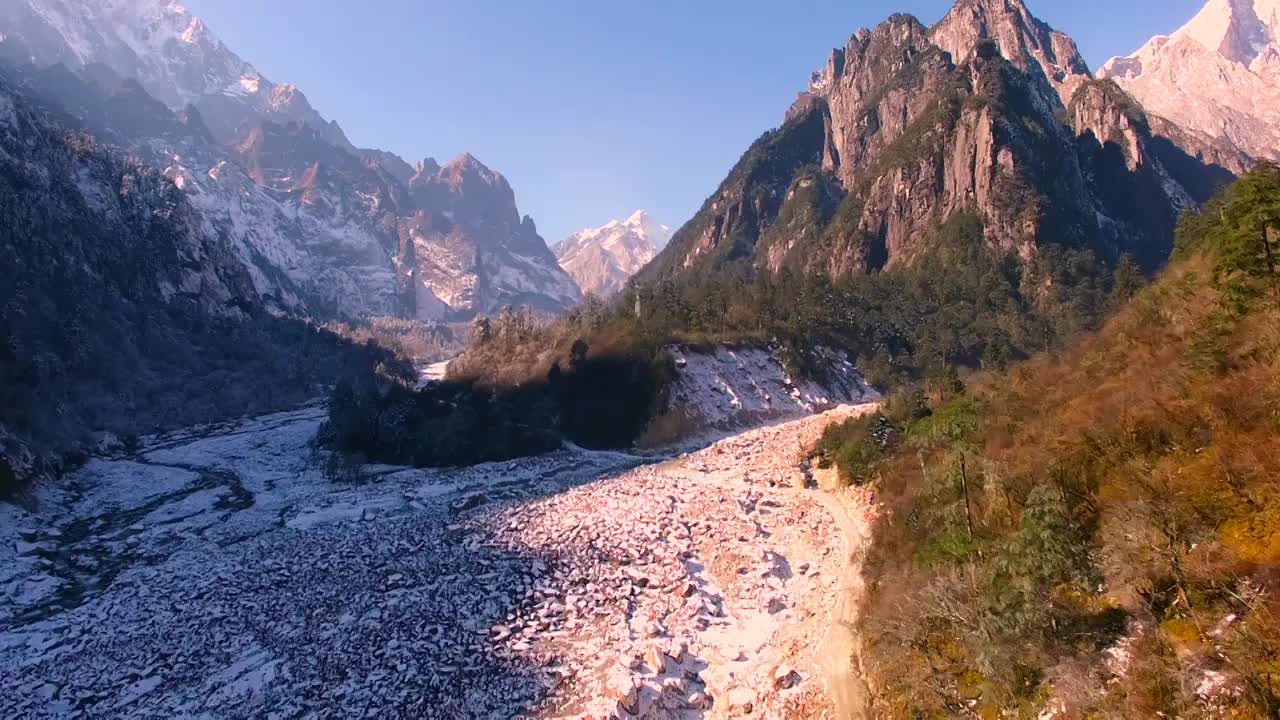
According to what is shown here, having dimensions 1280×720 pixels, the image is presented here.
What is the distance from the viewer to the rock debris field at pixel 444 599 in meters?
25.2

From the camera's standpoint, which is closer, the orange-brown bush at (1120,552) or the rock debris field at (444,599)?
the orange-brown bush at (1120,552)

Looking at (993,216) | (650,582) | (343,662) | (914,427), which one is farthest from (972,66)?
(343,662)

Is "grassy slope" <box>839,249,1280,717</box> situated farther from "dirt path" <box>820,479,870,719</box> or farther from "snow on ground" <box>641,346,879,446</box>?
"snow on ground" <box>641,346,879,446</box>

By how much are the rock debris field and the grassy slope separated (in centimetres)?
475

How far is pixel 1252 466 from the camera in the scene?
17.0 meters

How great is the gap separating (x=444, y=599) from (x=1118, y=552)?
2634cm

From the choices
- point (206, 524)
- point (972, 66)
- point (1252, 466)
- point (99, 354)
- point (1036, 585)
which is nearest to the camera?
point (1252, 466)

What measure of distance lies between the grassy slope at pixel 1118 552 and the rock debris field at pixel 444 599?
4.75 metres

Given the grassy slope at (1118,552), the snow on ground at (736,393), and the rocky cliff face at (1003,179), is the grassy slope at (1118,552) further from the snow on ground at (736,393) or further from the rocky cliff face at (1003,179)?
the rocky cliff face at (1003,179)

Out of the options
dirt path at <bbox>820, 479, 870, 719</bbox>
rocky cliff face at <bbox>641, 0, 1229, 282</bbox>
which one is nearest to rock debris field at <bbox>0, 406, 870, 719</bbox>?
dirt path at <bbox>820, 479, 870, 719</bbox>

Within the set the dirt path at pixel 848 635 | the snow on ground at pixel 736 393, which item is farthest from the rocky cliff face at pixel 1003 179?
the dirt path at pixel 848 635

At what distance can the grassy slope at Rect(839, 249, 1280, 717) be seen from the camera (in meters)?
14.6

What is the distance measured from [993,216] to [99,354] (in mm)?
177014

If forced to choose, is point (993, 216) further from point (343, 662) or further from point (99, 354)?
point (99, 354)
